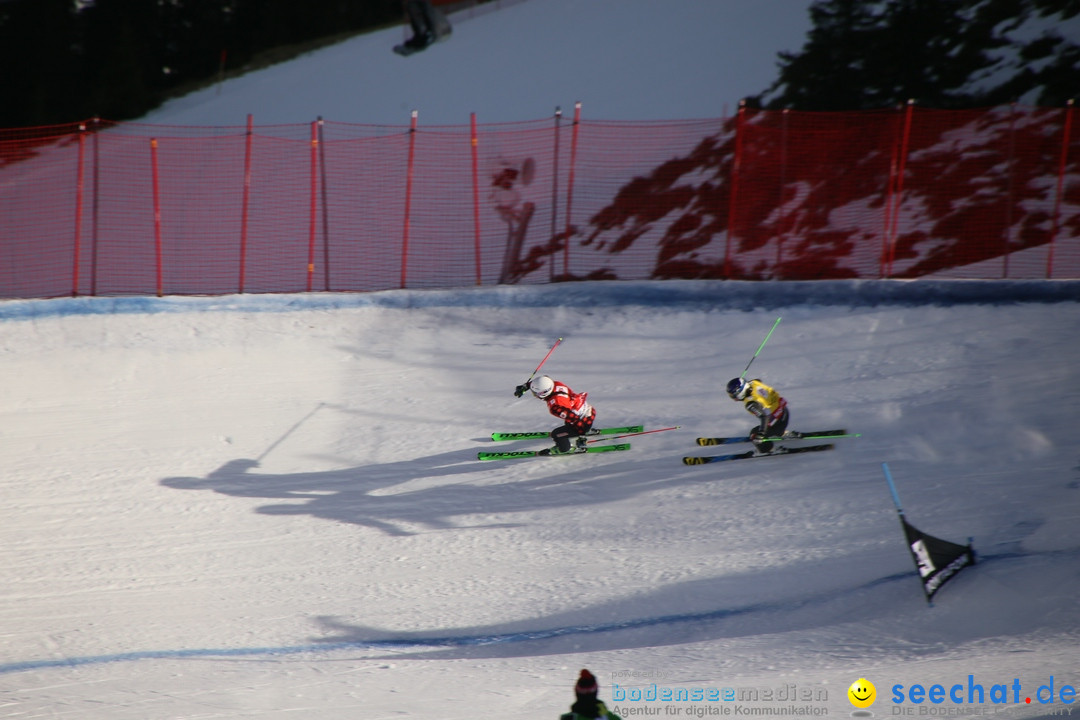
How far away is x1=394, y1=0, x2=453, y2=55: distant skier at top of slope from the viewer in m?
19.2

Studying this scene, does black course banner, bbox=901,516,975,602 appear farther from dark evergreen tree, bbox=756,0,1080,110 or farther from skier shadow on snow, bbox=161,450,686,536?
dark evergreen tree, bbox=756,0,1080,110

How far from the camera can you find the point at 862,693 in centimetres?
565

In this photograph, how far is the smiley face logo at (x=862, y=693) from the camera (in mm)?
5578

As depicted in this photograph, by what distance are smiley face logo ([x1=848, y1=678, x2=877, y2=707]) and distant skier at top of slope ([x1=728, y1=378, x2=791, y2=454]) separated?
9.62 feet

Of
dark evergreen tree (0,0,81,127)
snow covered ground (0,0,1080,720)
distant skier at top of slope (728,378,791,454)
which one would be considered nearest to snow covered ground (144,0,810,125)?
dark evergreen tree (0,0,81,127)

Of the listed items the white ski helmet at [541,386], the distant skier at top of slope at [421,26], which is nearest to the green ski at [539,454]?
the white ski helmet at [541,386]

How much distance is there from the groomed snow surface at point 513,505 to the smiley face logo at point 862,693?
0.06 meters

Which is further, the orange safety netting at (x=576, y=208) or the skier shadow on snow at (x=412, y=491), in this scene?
the orange safety netting at (x=576, y=208)

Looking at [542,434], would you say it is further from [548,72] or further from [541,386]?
A: [548,72]

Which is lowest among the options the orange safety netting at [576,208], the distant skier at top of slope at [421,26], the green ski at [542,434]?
the green ski at [542,434]

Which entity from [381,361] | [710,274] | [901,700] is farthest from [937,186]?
[901,700]

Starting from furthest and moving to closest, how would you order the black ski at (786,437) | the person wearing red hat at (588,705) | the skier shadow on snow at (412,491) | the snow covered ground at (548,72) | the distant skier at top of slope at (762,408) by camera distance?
the snow covered ground at (548,72), the black ski at (786,437), the distant skier at top of slope at (762,408), the skier shadow on snow at (412,491), the person wearing red hat at (588,705)

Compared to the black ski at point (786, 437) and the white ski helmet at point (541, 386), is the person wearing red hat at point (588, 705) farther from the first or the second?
the black ski at point (786, 437)

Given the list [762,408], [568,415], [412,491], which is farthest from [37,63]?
[762,408]
